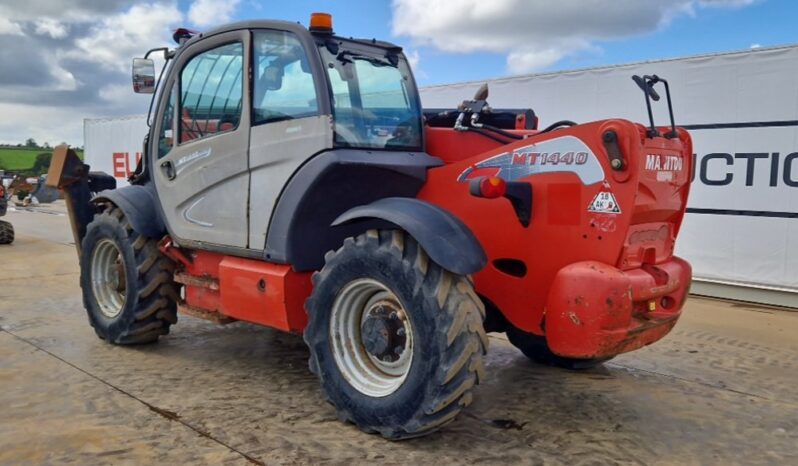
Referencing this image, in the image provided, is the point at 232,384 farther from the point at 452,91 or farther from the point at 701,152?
Result: the point at 452,91

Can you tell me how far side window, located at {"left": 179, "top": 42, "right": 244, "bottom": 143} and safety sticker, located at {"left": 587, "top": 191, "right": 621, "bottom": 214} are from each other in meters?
2.36

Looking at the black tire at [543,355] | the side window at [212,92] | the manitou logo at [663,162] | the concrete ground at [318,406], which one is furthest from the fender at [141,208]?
the manitou logo at [663,162]

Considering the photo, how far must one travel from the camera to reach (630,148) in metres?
3.34

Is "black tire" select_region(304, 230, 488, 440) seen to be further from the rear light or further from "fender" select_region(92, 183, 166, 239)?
"fender" select_region(92, 183, 166, 239)

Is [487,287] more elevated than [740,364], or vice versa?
[487,287]

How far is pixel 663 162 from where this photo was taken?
362cm

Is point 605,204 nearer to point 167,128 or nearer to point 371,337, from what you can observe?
point 371,337

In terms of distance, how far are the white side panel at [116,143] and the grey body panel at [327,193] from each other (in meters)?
13.9

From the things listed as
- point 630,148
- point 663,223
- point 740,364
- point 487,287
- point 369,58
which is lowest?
point 740,364

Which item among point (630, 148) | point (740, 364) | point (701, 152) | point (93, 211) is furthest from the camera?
point (701, 152)

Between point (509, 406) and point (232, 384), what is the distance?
1817 mm

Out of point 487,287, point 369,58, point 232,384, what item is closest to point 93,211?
point 232,384

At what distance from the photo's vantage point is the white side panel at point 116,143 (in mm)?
17328

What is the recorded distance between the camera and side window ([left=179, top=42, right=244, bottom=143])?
4594mm
